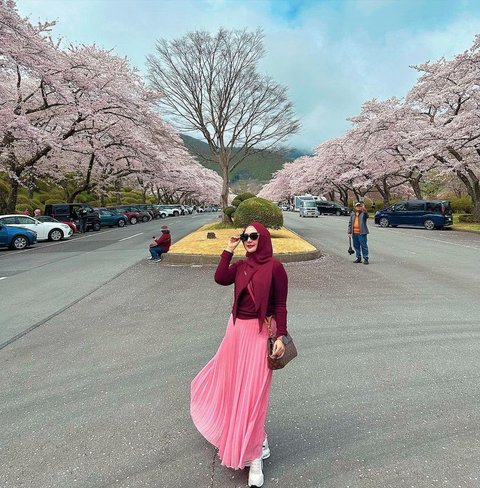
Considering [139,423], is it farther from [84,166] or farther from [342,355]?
[84,166]

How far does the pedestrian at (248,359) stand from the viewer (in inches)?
92.3

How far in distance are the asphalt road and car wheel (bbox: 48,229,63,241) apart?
13.5 meters

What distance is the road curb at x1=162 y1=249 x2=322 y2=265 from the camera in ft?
36.3

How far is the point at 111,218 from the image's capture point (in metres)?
31.7

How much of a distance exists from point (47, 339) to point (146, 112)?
19723 mm

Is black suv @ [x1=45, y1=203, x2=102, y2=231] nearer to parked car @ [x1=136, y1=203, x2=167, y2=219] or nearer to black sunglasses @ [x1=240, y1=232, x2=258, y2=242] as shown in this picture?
parked car @ [x1=136, y1=203, x2=167, y2=219]

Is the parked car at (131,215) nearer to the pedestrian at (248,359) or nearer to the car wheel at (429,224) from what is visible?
the car wheel at (429,224)

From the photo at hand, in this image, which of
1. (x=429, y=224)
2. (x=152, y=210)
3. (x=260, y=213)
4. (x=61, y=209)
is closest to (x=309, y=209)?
(x=429, y=224)

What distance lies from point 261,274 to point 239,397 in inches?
30.7

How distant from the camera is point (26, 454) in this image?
270 cm

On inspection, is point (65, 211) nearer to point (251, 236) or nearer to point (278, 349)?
point (251, 236)

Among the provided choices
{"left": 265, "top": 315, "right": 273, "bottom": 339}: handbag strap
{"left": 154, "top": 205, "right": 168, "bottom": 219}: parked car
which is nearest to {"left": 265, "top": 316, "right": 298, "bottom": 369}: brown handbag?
{"left": 265, "top": 315, "right": 273, "bottom": 339}: handbag strap

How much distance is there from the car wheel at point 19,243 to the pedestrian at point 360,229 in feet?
46.6

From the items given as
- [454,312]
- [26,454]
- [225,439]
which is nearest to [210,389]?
[225,439]
